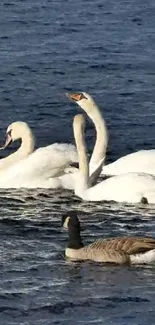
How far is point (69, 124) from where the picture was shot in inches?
962

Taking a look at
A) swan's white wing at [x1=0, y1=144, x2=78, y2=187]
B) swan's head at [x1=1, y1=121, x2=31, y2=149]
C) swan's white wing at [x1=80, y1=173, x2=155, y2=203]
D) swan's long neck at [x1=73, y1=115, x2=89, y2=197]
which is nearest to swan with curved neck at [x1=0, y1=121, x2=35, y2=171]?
swan's head at [x1=1, y1=121, x2=31, y2=149]

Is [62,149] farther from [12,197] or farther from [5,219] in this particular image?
[5,219]

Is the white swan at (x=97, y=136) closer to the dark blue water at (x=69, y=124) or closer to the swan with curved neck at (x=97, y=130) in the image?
the swan with curved neck at (x=97, y=130)

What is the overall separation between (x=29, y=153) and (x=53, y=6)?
1386 centimetres

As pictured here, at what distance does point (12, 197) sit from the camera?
20375 mm

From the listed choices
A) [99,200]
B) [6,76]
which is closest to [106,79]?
[6,76]

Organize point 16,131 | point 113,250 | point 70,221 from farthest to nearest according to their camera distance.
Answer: point 16,131
point 70,221
point 113,250

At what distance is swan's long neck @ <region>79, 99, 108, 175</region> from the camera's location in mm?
21562

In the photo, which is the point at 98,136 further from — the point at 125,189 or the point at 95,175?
the point at 125,189

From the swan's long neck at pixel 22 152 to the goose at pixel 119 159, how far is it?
944 millimetres

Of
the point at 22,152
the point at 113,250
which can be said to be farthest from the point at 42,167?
the point at 113,250

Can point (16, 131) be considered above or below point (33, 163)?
above

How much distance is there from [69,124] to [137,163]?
377 centimetres

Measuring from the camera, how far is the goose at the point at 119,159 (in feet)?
68.3
